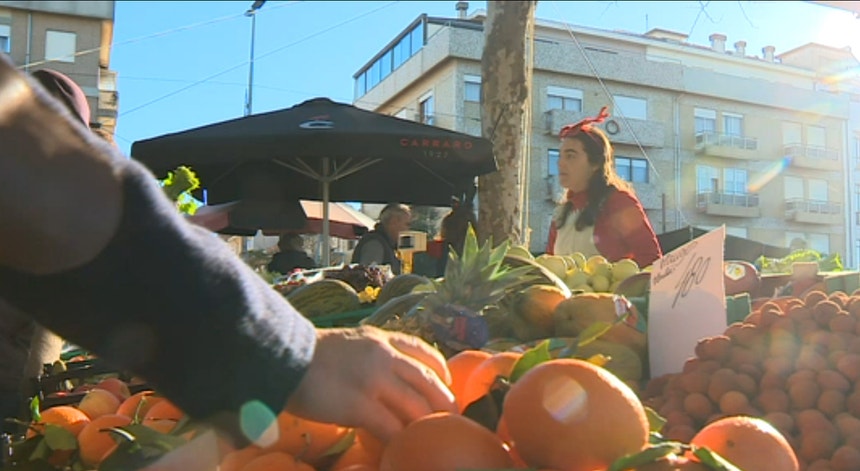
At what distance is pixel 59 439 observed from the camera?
117cm

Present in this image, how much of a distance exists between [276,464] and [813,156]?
35505 millimetres

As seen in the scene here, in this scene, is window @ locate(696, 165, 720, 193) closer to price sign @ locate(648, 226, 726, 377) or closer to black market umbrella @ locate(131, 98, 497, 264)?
black market umbrella @ locate(131, 98, 497, 264)

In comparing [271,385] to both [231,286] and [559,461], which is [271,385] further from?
[559,461]

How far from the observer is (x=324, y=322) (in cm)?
196

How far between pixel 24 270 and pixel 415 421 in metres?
0.38

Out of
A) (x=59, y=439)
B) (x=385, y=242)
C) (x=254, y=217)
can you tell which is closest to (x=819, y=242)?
(x=254, y=217)

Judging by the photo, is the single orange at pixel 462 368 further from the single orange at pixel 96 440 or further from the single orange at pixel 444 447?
the single orange at pixel 96 440

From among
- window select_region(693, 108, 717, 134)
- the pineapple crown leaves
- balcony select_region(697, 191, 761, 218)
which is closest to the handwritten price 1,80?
the pineapple crown leaves

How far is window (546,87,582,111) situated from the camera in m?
27.7

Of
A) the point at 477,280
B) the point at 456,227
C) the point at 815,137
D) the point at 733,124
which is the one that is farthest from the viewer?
the point at 815,137

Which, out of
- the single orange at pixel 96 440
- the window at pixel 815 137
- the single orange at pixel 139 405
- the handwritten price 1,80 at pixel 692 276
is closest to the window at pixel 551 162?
the window at pixel 815 137

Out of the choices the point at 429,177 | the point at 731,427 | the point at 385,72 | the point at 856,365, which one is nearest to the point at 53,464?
the point at 731,427

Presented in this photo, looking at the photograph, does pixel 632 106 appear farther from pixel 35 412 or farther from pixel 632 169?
pixel 35 412

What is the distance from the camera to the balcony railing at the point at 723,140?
3030 cm
